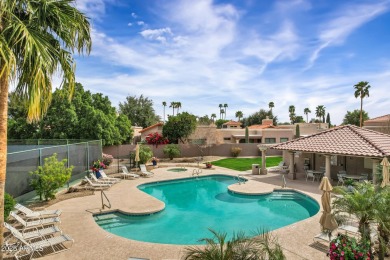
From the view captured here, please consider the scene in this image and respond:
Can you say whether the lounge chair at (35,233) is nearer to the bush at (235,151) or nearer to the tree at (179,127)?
the tree at (179,127)

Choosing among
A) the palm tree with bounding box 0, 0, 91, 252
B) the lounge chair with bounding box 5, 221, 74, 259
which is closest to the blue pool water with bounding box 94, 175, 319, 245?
the lounge chair with bounding box 5, 221, 74, 259

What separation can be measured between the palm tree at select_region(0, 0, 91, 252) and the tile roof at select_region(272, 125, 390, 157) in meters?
16.8

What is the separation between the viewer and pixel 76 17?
6195 millimetres

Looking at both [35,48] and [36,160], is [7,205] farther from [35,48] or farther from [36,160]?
[35,48]

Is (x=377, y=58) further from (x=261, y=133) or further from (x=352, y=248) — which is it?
(x=261, y=133)

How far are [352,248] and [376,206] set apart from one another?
141 cm

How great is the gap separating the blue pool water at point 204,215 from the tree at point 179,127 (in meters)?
16.8

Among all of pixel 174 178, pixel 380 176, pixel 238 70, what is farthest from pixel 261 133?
pixel 380 176

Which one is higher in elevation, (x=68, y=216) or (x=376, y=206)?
(x=376, y=206)

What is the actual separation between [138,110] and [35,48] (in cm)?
5590

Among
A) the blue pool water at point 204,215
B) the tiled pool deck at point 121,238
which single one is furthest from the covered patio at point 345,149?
the blue pool water at point 204,215

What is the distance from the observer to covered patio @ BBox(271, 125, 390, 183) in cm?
1647

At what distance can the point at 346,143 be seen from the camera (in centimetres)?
1831

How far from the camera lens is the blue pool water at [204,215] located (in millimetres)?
11602
